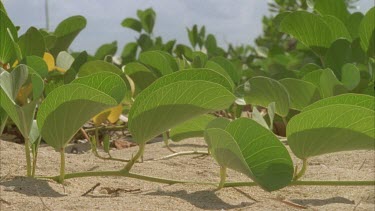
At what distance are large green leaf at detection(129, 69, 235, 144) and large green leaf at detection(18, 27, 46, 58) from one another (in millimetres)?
436

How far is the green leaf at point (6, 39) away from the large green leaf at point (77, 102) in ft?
0.90

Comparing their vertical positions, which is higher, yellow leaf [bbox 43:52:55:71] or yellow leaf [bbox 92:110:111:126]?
yellow leaf [bbox 43:52:55:71]

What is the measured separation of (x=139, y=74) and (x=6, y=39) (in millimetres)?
307

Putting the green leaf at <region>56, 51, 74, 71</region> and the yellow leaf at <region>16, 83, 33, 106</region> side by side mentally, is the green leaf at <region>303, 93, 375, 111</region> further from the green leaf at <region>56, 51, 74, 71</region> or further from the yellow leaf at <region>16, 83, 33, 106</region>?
the green leaf at <region>56, 51, 74, 71</region>

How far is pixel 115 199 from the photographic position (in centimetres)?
94

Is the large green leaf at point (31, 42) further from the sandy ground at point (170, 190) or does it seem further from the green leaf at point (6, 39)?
the sandy ground at point (170, 190)

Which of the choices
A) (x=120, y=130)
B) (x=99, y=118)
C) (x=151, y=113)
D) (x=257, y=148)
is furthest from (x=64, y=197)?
(x=120, y=130)

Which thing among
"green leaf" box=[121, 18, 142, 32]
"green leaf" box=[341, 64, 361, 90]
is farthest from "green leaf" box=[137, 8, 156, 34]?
"green leaf" box=[341, 64, 361, 90]

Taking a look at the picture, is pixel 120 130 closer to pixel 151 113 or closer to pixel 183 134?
pixel 183 134

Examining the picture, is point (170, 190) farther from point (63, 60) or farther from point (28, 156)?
point (63, 60)

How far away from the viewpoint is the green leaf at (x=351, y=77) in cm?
121

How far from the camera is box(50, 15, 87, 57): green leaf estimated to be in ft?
4.65

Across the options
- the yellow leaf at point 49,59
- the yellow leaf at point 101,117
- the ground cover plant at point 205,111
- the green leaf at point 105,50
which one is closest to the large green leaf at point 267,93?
the ground cover plant at point 205,111

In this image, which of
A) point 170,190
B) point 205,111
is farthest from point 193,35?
point 205,111
